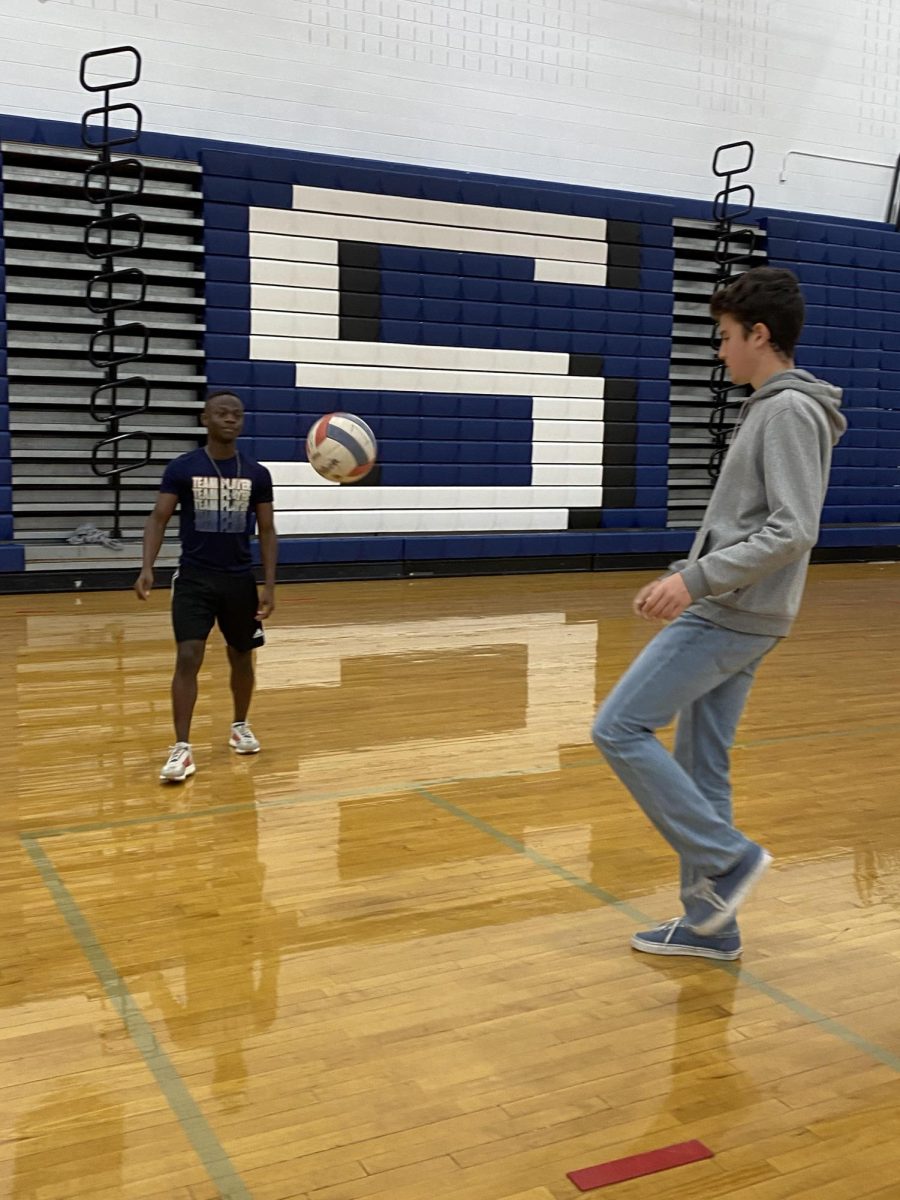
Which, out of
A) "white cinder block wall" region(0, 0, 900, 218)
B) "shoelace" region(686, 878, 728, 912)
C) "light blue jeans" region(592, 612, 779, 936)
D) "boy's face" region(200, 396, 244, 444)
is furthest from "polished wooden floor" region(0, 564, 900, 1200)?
"white cinder block wall" region(0, 0, 900, 218)

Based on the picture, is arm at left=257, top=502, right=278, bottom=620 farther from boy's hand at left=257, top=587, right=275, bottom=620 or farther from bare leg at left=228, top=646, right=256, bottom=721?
bare leg at left=228, top=646, right=256, bottom=721

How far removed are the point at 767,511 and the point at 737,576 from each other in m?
0.20

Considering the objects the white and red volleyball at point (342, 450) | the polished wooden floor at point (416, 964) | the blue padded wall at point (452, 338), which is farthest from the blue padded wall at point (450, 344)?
the polished wooden floor at point (416, 964)

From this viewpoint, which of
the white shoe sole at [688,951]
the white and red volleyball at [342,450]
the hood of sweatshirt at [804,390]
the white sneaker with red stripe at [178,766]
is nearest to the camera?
the hood of sweatshirt at [804,390]

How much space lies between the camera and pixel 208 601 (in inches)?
179

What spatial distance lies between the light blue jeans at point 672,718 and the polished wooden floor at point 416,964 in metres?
0.36

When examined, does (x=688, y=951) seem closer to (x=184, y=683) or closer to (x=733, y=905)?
(x=733, y=905)

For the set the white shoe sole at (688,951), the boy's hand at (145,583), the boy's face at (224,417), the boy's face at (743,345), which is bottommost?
the white shoe sole at (688,951)

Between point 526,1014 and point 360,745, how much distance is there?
7.98ft

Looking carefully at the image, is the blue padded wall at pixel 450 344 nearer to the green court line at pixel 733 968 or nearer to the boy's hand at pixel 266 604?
the boy's hand at pixel 266 604

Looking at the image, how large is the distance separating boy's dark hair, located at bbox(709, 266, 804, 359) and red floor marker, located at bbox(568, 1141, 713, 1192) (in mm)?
1661

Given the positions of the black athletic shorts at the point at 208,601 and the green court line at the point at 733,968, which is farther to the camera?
the black athletic shorts at the point at 208,601

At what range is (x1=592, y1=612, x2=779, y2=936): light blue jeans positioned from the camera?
2707mm

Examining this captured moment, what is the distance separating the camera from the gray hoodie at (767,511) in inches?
101
